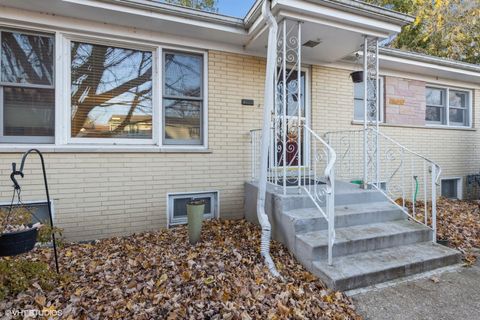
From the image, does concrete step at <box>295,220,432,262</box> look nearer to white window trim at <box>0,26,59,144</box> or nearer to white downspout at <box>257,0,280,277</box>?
white downspout at <box>257,0,280,277</box>

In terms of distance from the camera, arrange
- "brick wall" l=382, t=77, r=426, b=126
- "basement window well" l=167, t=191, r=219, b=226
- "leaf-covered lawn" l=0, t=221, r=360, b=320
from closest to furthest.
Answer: "leaf-covered lawn" l=0, t=221, r=360, b=320
"basement window well" l=167, t=191, r=219, b=226
"brick wall" l=382, t=77, r=426, b=126

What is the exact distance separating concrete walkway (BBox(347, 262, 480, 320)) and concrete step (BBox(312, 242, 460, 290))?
100 millimetres

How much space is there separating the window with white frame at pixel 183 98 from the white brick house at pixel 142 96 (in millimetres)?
16

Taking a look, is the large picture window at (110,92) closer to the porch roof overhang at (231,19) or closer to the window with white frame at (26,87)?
the window with white frame at (26,87)

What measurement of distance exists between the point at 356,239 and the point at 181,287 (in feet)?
6.65

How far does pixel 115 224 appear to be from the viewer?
4258 mm

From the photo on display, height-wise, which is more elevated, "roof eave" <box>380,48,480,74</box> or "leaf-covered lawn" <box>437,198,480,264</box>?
"roof eave" <box>380,48,480,74</box>

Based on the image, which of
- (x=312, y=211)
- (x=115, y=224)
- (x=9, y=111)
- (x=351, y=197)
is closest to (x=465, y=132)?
(x=351, y=197)

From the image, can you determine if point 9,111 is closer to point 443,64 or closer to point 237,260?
point 237,260

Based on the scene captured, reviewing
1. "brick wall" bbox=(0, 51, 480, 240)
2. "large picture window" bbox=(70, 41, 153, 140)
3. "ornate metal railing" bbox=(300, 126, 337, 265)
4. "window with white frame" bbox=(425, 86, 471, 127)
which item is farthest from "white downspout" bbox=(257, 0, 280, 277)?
"window with white frame" bbox=(425, 86, 471, 127)

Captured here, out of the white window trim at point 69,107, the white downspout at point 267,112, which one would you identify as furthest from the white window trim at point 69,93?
the white downspout at point 267,112

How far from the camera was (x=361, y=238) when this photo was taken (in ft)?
11.3

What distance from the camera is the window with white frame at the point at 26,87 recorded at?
12.5ft

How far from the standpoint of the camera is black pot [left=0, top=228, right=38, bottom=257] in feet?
7.20
